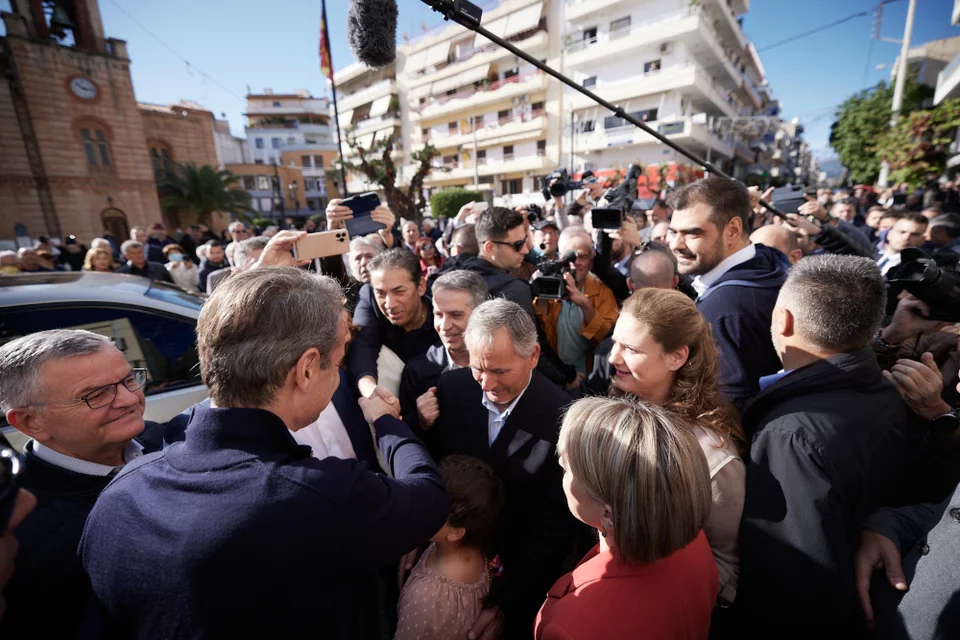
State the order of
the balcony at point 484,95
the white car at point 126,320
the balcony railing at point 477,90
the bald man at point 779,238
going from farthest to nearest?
the balcony railing at point 477,90
the balcony at point 484,95
the bald man at point 779,238
the white car at point 126,320

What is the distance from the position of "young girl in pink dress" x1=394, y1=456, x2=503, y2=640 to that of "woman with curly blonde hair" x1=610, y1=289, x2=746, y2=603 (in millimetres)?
723

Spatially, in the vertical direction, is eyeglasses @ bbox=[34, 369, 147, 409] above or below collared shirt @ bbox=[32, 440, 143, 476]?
above

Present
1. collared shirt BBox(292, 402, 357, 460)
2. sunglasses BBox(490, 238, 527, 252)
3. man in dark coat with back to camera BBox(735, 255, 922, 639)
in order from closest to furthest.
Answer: man in dark coat with back to camera BBox(735, 255, 922, 639) → collared shirt BBox(292, 402, 357, 460) → sunglasses BBox(490, 238, 527, 252)

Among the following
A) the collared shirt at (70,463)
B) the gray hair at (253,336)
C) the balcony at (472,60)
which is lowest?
the collared shirt at (70,463)

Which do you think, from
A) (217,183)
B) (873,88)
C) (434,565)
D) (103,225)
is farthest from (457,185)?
(434,565)

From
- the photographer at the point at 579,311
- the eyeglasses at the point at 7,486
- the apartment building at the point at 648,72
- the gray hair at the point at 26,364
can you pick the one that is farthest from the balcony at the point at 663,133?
the eyeglasses at the point at 7,486

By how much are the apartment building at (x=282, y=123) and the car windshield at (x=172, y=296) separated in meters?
53.8

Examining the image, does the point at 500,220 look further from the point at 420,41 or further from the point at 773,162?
the point at 773,162

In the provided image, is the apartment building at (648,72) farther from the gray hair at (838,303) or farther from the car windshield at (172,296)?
the gray hair at (838,303)

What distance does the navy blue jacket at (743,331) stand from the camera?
2.04 m

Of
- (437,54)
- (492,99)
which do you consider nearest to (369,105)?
(437,54)

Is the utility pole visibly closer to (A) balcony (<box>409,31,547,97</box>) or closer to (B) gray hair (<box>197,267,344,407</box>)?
(A) balcony (<box>409,31,547,97</box>)

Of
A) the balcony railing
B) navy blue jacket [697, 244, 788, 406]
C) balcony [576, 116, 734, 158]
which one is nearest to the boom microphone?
navy blue jacket [697, 244, 788, 406]

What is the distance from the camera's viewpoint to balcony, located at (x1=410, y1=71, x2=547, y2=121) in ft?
86.9
